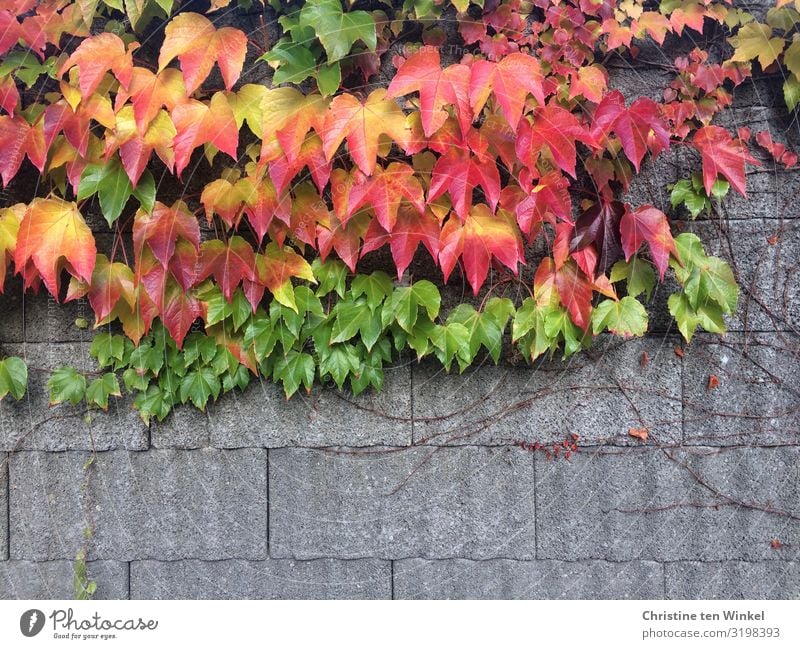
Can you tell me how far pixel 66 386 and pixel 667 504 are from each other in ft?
6.14

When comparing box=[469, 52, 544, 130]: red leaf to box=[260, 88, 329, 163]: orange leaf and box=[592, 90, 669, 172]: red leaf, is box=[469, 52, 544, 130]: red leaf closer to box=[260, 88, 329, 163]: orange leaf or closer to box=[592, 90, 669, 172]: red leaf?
box=[592, 90, 669, 172]: red leaf

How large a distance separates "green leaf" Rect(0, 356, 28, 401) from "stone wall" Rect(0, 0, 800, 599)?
54 mm

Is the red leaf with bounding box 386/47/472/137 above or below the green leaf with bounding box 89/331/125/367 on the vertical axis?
above

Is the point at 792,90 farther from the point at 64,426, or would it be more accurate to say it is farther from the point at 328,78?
the point at 64,426

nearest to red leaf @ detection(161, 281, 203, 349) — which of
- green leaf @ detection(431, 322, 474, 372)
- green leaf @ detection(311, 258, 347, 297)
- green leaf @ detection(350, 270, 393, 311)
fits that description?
green leaf @ detection(311, 258, 347, 297)

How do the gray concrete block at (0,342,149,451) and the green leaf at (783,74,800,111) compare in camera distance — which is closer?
the green leaf at (783,74,800,111)

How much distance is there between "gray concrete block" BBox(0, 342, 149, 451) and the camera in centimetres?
174

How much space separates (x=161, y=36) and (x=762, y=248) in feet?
6.11

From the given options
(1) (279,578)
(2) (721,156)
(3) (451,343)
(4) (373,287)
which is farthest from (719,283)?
(1) (279,578)

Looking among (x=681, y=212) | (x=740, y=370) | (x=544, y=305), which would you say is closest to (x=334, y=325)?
(x=544, y=305)

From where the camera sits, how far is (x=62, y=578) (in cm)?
178

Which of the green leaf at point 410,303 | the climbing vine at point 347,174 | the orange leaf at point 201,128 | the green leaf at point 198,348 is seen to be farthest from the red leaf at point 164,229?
the green leaf at point 410,303

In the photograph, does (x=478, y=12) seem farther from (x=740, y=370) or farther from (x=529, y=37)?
(x=740, y=370)

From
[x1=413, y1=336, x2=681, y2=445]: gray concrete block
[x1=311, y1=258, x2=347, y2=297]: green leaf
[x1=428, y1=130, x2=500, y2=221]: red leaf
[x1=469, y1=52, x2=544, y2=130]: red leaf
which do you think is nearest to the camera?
[x1=469, y1=52, x2=544, y2=130]: red leaf
